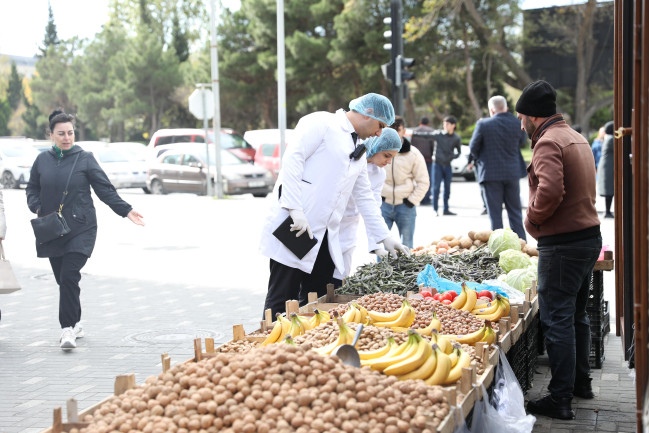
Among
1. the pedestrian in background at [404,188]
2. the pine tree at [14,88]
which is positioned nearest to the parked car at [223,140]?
the pedestrian in background at [404,188]

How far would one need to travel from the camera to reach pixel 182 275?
35.3 ft

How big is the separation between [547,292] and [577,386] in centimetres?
101

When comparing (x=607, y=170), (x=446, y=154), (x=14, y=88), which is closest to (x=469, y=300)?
(x=607, y=170)

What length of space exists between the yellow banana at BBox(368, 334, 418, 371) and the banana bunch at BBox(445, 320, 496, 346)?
2.57 feet

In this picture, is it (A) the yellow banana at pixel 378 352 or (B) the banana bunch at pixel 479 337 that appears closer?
(A) the yellow banana at pixel 378 352

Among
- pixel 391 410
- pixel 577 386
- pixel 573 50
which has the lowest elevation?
pixel 577 386

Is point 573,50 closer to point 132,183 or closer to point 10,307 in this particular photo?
point 132,183

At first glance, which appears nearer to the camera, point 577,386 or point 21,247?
point 577,386

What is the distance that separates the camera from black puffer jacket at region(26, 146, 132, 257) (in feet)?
22.0

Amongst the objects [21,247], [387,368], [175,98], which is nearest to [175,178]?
[21,247]

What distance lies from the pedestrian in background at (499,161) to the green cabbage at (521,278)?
154 inches

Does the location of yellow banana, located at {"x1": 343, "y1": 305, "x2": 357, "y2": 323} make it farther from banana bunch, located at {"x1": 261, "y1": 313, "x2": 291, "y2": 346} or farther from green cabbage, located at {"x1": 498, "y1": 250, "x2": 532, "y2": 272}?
green cabbage, located at {"x1": 498, "y1": 250, "x2": 532, "y2": 272}

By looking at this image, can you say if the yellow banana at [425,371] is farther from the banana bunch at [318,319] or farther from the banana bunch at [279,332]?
the banana bunch at [318,319]

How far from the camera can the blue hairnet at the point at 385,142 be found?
661 cm
